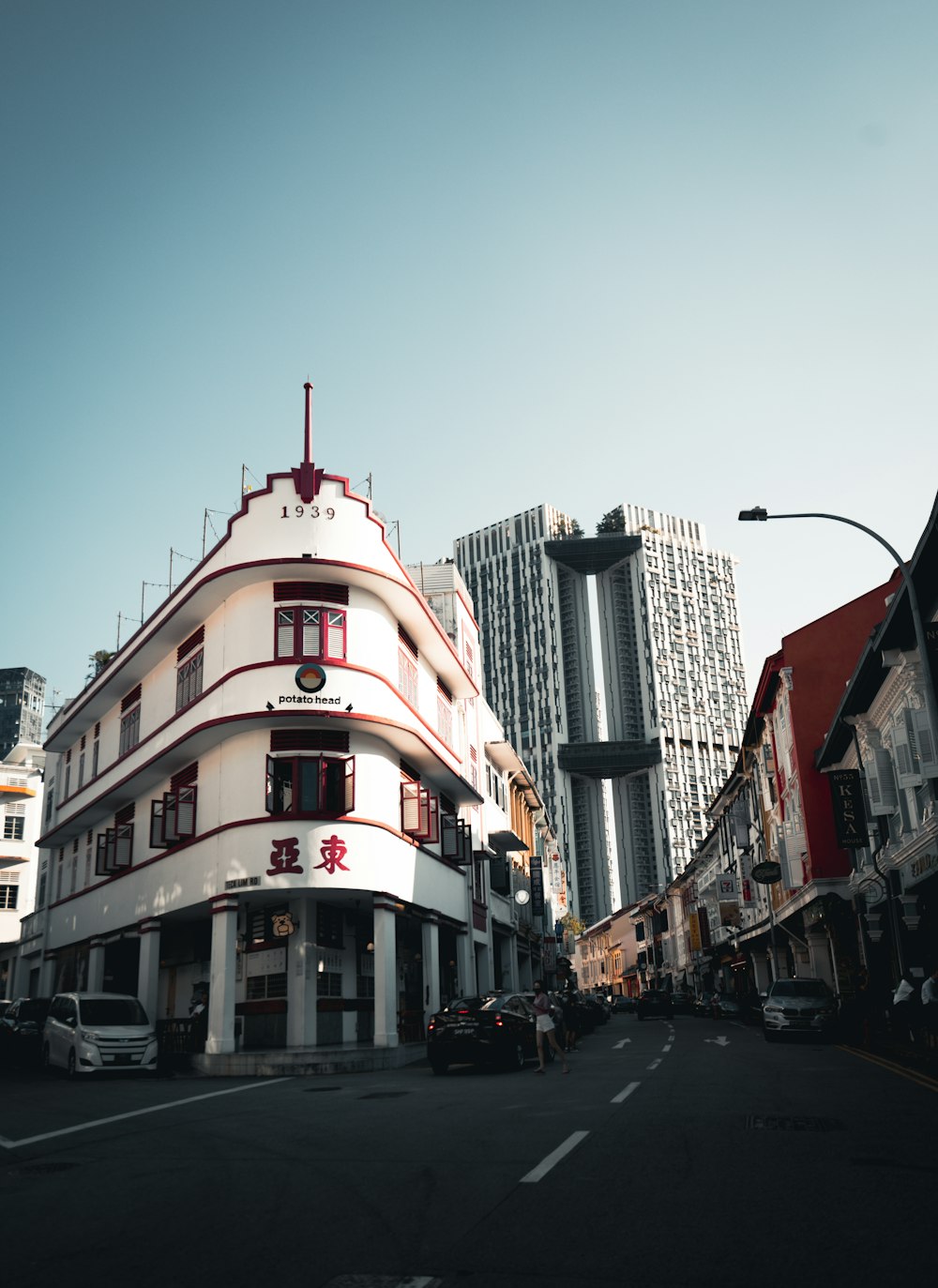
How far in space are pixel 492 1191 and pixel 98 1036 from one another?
59.8 feet

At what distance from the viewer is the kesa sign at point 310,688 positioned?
27359 mm

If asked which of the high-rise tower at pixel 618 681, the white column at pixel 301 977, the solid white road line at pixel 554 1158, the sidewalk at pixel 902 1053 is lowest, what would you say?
the sidewalk at pixel 902 1053

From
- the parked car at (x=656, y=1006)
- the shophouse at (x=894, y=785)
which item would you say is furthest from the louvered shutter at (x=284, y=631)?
the parked car at (x=656, y=1006)

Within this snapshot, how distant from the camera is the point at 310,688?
27.5 meters

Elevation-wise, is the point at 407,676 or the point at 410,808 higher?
the point at 407,676

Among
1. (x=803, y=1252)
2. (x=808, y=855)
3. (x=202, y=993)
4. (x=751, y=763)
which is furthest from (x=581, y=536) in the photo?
(x=803, y=1252)

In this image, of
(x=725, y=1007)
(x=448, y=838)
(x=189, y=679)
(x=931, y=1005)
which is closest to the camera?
(x=931, y=1005)

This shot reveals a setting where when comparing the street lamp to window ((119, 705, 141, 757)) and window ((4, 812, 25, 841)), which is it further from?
window ((4, 812, 25, 841))

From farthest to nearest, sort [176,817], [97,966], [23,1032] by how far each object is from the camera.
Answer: [97,966], [176,817], [23,1032]

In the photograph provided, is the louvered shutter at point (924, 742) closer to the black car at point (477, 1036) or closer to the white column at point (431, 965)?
the black car at point (477, 1036)

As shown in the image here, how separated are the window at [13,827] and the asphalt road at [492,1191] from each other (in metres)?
65.6

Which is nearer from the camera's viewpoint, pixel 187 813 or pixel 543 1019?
pixel 543 1019

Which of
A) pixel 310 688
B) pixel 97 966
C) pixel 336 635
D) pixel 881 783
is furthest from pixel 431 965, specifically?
pixel 881 783

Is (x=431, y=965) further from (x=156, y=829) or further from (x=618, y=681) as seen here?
(x=618, y=681)
